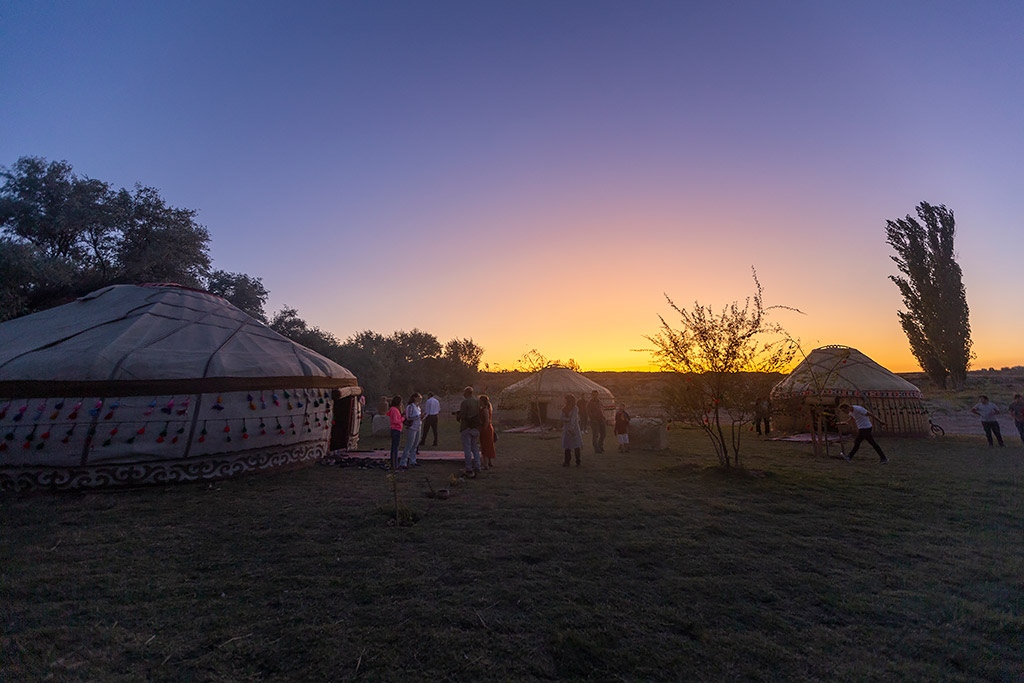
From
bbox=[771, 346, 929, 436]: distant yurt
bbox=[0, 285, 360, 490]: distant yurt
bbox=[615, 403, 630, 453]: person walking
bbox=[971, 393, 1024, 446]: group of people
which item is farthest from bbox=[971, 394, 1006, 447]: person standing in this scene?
bbox=[0, 285, 360, 490]: distant yurt

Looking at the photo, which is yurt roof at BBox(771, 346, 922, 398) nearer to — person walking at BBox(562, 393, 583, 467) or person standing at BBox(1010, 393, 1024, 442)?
person standing at BBox(1010, 393, 1024, 442)

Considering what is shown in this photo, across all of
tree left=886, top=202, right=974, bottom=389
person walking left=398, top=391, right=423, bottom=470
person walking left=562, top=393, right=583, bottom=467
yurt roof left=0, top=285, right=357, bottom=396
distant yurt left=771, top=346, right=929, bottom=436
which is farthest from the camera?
tree left=886, top=202, right=974, bottom=389

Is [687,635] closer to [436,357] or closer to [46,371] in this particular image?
[46,371]

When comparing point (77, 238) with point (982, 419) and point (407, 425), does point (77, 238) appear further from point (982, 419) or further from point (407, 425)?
point (982, 419)

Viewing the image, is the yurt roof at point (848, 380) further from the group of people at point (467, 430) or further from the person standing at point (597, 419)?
the group of people at point (467, 430)

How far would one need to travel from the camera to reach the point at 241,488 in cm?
821

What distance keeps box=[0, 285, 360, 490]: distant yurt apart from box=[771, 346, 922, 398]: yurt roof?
641 inches

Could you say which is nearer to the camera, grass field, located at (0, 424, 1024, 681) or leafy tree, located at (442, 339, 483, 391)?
grass field, located at (0, 424, 1024, 681)

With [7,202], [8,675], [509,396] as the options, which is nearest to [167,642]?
[8,675]

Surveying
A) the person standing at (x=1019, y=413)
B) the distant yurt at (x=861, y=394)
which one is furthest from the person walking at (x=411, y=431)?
the person standing at (x=1019, y=413)

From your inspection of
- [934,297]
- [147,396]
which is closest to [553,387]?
[147,396]

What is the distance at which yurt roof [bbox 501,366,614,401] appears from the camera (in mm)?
22266

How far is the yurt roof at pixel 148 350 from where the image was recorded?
816 cm

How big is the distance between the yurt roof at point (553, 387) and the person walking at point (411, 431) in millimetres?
12020
